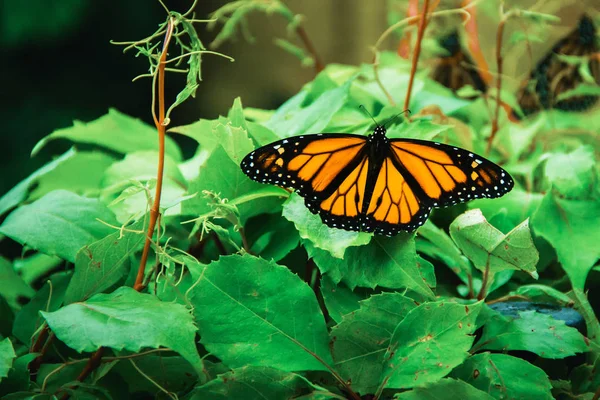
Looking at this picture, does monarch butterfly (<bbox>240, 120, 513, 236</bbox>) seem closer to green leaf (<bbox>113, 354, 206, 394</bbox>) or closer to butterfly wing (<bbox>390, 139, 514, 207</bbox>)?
butterfly wing (<bbox>390, 139, 514, 207</bbox>)

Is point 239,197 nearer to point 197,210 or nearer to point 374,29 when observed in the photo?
point 197,210

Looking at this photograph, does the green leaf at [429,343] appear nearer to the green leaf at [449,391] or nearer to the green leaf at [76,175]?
the green leaf at [449,391]

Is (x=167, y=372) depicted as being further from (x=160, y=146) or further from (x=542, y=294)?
(x=542, y=294)

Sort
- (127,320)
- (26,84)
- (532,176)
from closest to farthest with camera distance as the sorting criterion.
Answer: (127,320)
(532,176)
(26,84)

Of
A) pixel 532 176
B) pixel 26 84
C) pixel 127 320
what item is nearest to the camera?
pixel 127 320

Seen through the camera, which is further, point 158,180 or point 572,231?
point 572,231

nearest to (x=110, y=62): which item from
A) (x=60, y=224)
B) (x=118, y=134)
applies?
(x=118, y=134)

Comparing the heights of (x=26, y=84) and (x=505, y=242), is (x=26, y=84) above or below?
below

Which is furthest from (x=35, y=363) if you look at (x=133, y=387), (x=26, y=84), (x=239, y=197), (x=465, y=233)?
(x=26, y=84)
